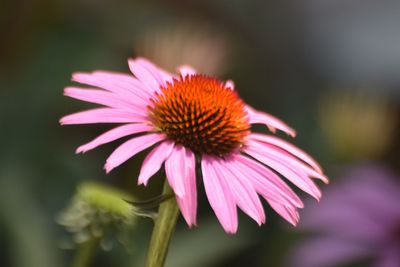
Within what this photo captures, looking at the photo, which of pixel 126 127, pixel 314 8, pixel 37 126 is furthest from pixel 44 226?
pixel 314 8

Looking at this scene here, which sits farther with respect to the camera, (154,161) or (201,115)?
→ (201,115)

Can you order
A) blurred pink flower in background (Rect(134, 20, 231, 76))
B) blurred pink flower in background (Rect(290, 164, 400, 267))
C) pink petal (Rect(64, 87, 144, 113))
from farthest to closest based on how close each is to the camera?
1. blurred pink flower in background (Rect(134, 20, 231, 76))
2. blurred pink flower in background (Rect(290, 164, 400, 267))
3. pink petal (Rect(64, 87, 144, 113))

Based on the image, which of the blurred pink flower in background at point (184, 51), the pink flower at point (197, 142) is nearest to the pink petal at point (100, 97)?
the pink flower at point (197, 142)

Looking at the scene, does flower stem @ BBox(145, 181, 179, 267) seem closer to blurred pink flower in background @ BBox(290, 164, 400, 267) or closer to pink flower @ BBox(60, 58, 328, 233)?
pink flower @ BBox(60, 58, 328, 233)

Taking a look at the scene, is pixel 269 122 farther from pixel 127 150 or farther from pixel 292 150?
pixel 127 150

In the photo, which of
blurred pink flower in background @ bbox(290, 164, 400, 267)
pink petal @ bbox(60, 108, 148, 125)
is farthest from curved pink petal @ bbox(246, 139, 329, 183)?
blurred pink flower in background @ bbox(290, 164, 400, 267)

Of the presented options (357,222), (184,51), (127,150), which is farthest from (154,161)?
(184,51)
